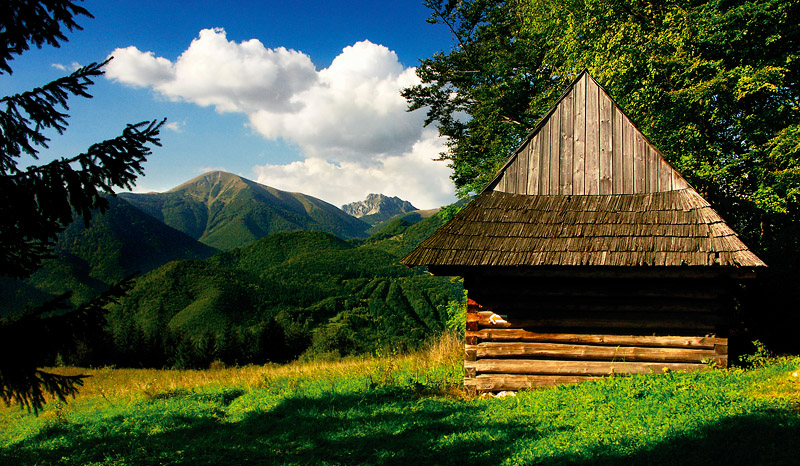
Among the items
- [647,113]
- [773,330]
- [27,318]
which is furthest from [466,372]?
[647,113]

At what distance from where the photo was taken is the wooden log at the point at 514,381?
22.7 ft

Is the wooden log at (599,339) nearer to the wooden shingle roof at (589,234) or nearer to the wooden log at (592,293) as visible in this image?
the wooden log at (592,293)

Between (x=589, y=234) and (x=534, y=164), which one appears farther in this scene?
(x=534, y=164)

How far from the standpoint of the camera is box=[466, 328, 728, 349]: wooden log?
6.60 meters

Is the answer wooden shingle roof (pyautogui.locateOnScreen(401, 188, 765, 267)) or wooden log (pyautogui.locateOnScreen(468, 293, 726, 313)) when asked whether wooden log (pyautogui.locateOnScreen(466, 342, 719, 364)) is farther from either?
wooden shingle roof (pyautogui.locateOnScreen(401, 188, 765, 267))

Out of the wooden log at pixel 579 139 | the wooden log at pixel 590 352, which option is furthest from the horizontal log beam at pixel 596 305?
the wooden log at pixel 579 139

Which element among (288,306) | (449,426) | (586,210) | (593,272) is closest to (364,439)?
(449,426)

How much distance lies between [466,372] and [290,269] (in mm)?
122560

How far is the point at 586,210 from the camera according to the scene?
7.37 metres

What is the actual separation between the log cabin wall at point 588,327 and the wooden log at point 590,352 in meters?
0.01

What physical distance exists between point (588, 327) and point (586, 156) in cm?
319

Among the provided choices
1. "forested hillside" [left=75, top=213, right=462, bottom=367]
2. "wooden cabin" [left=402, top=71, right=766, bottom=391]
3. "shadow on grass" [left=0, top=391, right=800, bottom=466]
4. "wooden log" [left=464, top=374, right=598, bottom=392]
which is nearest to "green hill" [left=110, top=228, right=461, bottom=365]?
"forested hillside" [left=75, top=213, right=462, bottom=367]

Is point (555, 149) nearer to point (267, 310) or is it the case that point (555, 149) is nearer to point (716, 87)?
point (716, 87)

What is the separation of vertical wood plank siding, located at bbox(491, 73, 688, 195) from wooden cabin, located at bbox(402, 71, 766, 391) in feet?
0.10
